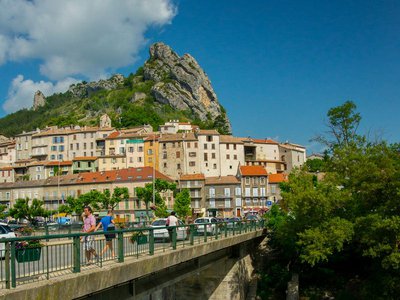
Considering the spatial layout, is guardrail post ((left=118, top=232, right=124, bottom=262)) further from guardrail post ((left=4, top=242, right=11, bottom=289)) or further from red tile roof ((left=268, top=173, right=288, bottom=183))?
red tile roof ((left=268, top=173, right=288, bottom=183))

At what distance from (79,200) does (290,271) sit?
47587 millimetres

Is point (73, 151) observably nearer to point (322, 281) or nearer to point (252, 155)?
point (252, 155)

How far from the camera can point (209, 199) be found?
89812 millimetres

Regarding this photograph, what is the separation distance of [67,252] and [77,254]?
0.82ft

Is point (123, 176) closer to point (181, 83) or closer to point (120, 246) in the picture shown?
point (120, 246)

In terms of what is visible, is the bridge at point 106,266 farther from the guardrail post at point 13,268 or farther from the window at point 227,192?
the window at point 227,192

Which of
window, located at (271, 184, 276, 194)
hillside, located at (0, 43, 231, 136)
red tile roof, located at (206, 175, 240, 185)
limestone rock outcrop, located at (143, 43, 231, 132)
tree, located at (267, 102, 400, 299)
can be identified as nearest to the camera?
tree, located at (267, 102, 400, 299)

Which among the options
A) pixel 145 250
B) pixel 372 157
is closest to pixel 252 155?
pixel 372 157

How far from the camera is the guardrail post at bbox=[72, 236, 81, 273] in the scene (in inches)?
418

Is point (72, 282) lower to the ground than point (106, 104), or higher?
lower

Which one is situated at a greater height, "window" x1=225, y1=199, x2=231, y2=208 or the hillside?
the hillside

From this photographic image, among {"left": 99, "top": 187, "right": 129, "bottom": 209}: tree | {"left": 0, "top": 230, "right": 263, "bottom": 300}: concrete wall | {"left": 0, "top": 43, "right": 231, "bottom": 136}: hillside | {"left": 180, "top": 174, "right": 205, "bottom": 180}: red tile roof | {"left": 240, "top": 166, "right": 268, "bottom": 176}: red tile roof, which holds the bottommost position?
{"left": 0, "top": 230, "right": 263, "bottom": 300}: concrete wall

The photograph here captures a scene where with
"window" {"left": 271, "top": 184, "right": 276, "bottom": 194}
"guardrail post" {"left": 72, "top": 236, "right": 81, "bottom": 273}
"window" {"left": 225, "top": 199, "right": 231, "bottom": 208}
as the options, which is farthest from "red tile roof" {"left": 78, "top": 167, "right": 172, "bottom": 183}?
"guardrail post" {"left": 72, "top": 236, "right": 81, "bottom": 273}

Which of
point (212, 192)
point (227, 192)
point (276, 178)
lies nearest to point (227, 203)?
point (227, 192)
